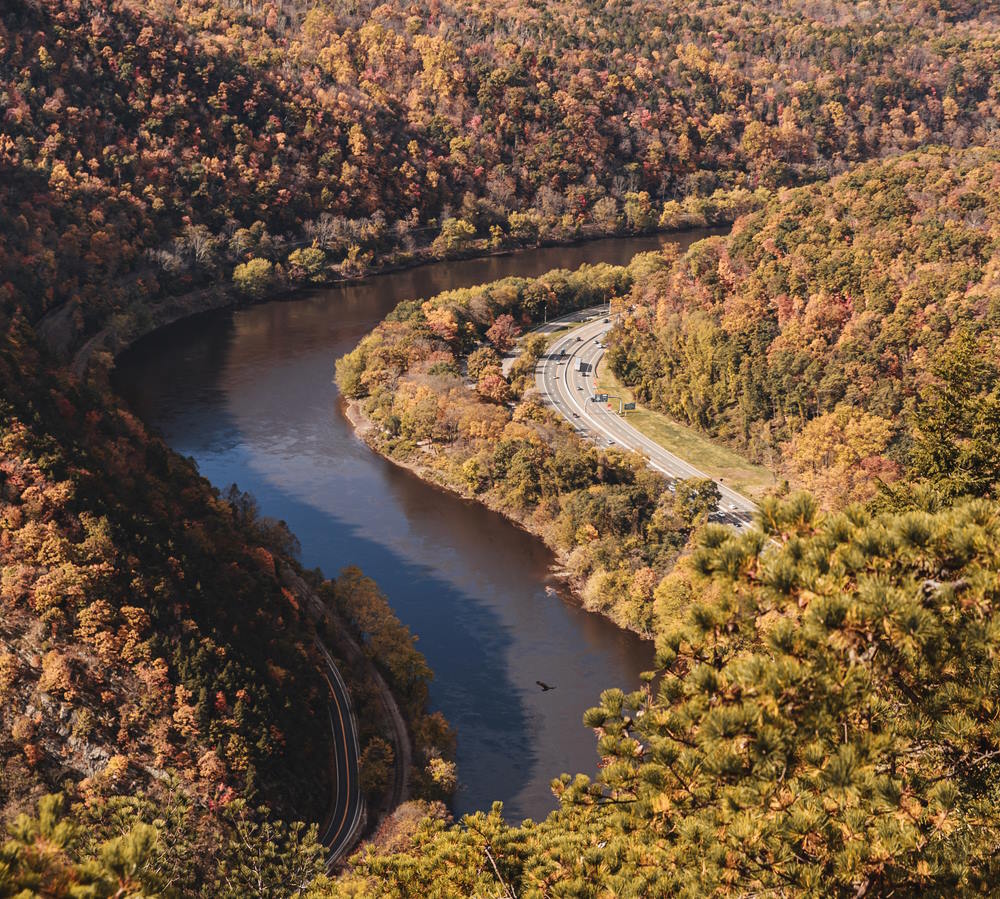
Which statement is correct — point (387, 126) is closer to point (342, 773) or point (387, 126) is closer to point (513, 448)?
point (513, 448)

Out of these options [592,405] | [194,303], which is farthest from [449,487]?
[194,303]

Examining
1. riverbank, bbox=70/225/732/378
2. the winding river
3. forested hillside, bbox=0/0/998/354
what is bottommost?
the winding river

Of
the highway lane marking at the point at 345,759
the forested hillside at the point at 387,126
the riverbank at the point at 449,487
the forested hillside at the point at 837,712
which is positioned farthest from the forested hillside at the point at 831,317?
the forested hillside at the point at 387,126

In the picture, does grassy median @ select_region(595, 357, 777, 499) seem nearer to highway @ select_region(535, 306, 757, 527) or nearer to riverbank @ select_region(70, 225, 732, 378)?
highway @ select_region(535, 306, 757, 527)

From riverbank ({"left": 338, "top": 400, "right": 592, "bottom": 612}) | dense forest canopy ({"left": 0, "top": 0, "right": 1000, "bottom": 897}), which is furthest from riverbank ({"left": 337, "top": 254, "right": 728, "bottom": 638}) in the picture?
dense forest canopy ({"left": 0, "top": 0, "right": 1000, "bottom": 897})

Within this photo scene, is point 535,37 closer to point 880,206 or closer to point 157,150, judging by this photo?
point 157,150

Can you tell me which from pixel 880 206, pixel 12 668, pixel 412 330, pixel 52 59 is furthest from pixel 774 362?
pixel 52 59
